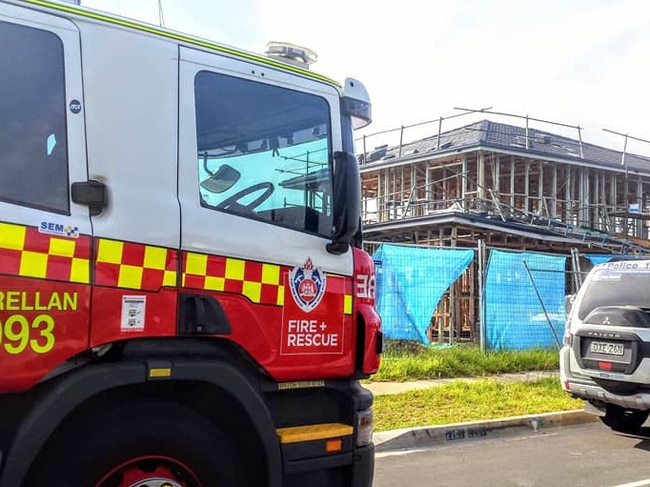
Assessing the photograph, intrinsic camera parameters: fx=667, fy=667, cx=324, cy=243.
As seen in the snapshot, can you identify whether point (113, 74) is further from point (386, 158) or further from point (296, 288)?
point (386, 158)

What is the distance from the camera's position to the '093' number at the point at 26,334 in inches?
109

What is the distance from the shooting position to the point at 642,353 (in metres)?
6.74

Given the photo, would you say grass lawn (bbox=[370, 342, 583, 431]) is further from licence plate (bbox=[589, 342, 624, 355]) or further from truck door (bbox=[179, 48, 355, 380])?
truck door (bbox=[179, 48, 355, 380])

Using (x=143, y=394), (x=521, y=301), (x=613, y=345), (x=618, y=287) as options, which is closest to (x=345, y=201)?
(x=143, y=394)

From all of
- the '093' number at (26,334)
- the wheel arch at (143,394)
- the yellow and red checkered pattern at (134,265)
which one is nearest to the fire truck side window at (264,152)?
the yellow and red checkered pattern at (134,265)

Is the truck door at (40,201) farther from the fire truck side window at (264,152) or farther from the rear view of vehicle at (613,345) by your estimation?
the rear view of vehicle at (613,345)

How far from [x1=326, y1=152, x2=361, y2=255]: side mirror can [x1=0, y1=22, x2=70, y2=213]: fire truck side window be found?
1.43m

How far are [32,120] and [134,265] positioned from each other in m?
0.78

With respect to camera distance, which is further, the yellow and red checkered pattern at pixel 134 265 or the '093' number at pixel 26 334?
the yellow and red checkered pattern at pixel 134 265

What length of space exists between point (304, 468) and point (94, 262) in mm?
1516

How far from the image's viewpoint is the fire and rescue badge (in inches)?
141

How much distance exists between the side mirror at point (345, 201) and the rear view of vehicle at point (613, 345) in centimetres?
439

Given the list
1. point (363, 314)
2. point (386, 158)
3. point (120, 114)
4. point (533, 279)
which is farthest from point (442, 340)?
point (120, 114)

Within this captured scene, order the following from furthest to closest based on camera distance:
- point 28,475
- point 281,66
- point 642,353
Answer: point 642,353 → point 281,66 → point 28,475
